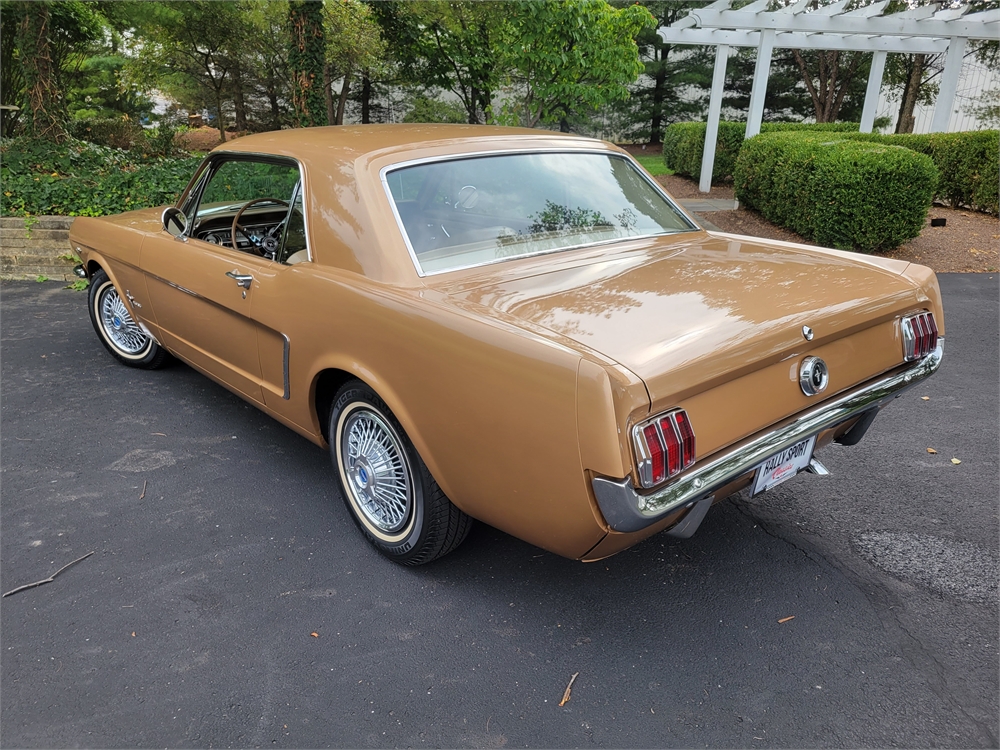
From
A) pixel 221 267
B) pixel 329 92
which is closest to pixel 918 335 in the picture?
pixel 221 267

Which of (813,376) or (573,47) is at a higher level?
(573,47)

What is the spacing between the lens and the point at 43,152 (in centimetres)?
955

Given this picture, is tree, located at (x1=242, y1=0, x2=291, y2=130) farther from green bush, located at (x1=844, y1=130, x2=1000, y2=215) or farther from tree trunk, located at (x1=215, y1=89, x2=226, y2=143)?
green bush, located at (x1=844, y1=130, x2=1000, y2=215)

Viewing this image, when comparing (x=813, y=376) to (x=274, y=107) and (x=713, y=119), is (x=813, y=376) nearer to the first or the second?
(x=713, y=119)

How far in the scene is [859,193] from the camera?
807 cm

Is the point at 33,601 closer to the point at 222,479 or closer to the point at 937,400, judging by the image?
the point at 222,479

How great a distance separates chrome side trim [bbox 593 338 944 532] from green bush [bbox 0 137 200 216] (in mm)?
8230

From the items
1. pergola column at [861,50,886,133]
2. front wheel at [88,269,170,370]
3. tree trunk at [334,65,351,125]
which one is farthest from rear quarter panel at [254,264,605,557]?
tree trunk at [334,65,351,125]

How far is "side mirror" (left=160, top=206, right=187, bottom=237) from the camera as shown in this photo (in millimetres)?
4152

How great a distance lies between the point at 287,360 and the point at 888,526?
2739 millimetres

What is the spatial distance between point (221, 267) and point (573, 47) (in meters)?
7.72

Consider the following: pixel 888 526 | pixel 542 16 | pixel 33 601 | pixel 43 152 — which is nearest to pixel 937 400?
pixel 888 526

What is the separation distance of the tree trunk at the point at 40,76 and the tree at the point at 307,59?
3266 mm

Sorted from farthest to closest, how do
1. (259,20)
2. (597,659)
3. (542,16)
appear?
1. (259,20)
2. (542,16)
3. (597,659)
